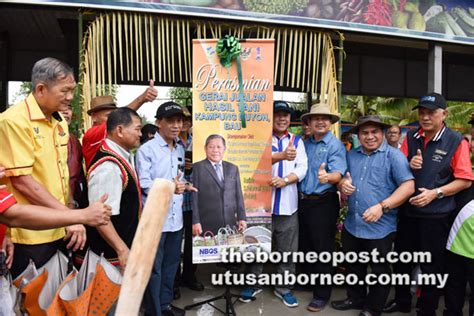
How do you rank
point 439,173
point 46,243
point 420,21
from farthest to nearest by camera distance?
point 420,21
point 439,173
point 46,243

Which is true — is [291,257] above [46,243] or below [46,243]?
below

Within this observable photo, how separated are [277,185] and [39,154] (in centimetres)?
205

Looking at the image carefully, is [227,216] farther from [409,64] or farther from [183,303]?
[409,64]

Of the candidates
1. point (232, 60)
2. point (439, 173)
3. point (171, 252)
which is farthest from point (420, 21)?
point (171, 252)

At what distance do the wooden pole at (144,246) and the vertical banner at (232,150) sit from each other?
241 cm

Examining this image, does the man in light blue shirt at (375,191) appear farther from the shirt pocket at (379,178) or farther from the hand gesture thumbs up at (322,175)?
the hand gesture thumbs up at (322,175)

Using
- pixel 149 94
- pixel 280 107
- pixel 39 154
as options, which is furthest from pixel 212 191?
pixel 39 154

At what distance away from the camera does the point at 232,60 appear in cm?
334

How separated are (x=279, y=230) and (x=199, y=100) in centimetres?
142

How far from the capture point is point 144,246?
817 mm

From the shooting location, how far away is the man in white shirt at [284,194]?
141 inches

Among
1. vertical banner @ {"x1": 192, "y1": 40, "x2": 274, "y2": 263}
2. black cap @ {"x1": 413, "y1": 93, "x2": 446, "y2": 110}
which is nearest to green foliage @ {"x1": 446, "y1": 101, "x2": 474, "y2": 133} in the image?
black cap @ {"x1": 413, "y1": 93, "x2": 446, "y2": 110}

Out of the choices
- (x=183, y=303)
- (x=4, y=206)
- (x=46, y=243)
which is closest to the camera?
(x=4, y=206)

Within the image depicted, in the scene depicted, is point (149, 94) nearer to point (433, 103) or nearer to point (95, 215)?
point (95, 215)
